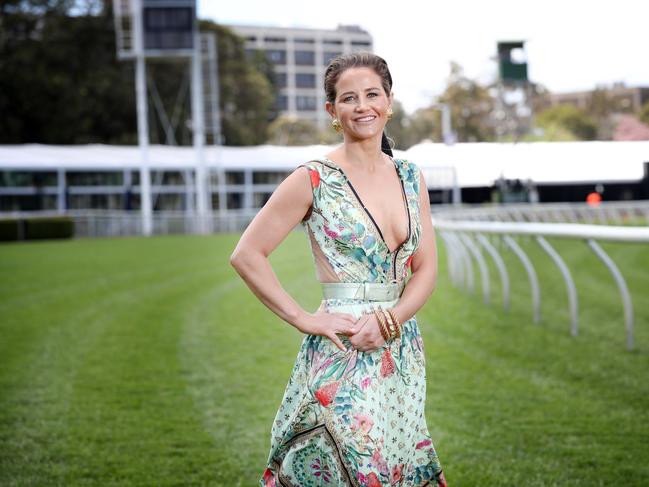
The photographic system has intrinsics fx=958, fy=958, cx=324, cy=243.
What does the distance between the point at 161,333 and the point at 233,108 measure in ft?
154

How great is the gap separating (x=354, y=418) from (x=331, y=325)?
27 cm

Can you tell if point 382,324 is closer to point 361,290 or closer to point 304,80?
point 361,290

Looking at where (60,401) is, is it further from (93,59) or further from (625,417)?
(93,59)

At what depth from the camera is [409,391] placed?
112 inches

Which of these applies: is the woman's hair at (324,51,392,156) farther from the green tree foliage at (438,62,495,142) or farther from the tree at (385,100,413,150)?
the green tree foliage at (438,62,495,142)

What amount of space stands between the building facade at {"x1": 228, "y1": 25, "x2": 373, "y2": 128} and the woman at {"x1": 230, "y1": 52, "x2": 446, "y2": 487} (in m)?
41.3

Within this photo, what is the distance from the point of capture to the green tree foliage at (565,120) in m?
18.7

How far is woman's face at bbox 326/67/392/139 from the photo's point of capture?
284 centimetres

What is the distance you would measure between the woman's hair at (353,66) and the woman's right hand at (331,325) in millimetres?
660

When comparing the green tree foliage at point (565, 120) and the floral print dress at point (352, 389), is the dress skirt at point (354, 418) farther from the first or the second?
the green tree foliage at point (565, 120)

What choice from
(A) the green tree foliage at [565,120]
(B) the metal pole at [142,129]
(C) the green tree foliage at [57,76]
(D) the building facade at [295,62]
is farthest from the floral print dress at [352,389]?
(C) the green tree foliage at [57,76]

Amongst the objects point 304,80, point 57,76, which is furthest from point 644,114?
point 304,80

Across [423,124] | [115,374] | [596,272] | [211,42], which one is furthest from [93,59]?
[115,374]

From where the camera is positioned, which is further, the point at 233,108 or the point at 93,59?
the point at 233,108
